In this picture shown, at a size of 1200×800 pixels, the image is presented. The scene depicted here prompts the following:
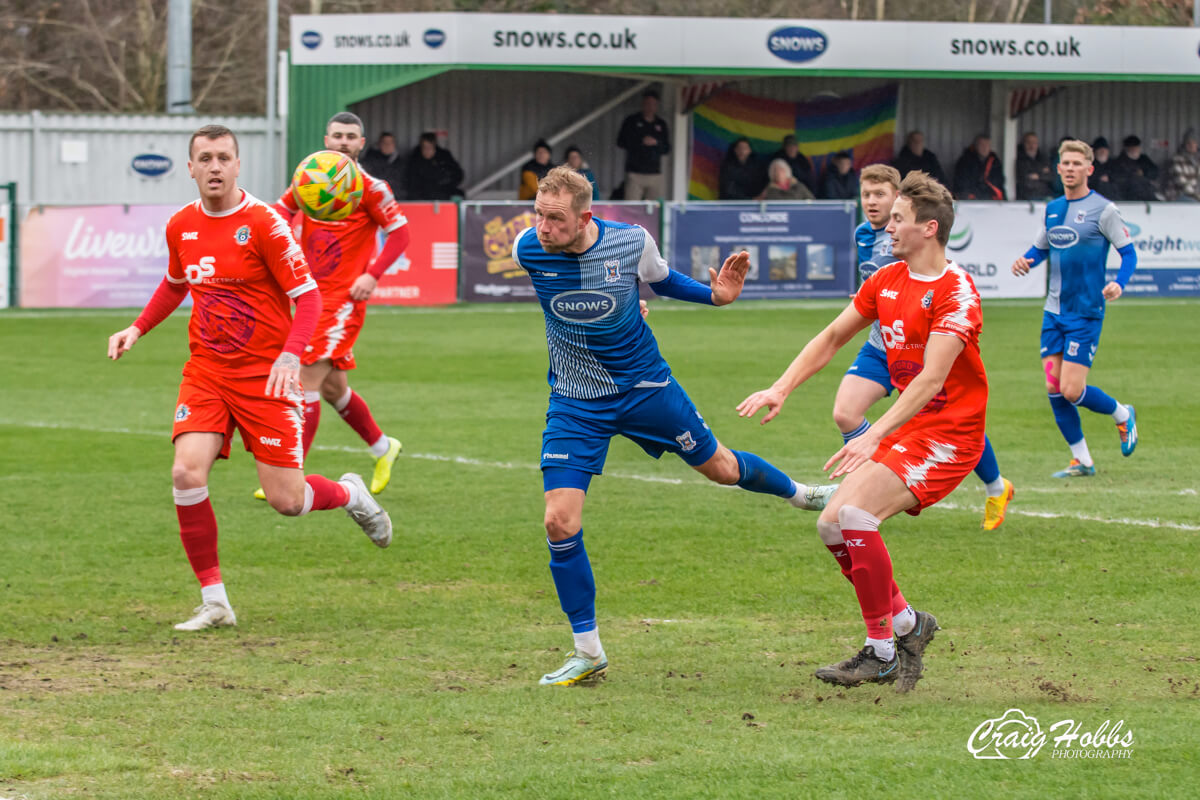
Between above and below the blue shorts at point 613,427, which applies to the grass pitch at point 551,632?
below

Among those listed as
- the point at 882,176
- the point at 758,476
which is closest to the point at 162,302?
the point at 758,476

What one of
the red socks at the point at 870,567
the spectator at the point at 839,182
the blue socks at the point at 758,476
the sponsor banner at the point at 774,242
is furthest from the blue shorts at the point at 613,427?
the spectator at the point at 839,182

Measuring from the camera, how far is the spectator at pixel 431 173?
26031 millimetres

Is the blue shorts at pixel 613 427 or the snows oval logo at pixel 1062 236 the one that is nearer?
the blue shorts at pixel 613 427

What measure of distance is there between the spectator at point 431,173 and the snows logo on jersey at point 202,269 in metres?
19.2

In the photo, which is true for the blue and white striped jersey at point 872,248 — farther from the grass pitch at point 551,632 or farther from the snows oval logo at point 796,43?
the snows oval logo at point 796,43

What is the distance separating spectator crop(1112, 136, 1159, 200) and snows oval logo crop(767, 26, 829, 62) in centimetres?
648

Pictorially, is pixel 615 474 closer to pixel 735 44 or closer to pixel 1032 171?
pixel 735 44

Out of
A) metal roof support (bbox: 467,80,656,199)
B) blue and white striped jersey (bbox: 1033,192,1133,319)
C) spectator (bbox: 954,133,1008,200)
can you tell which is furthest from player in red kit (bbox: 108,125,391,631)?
spectator (bbox: 954,133,1008,200)

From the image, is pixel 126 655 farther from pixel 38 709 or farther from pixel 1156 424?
pixel 1156 424

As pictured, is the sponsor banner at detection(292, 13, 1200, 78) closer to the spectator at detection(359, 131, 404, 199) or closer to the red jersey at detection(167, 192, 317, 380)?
the spectator at detection(359, 131, 404, 199)

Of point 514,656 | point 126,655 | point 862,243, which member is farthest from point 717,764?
point 862,243

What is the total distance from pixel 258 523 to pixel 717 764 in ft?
16.5

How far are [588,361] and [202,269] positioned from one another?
1855mm
